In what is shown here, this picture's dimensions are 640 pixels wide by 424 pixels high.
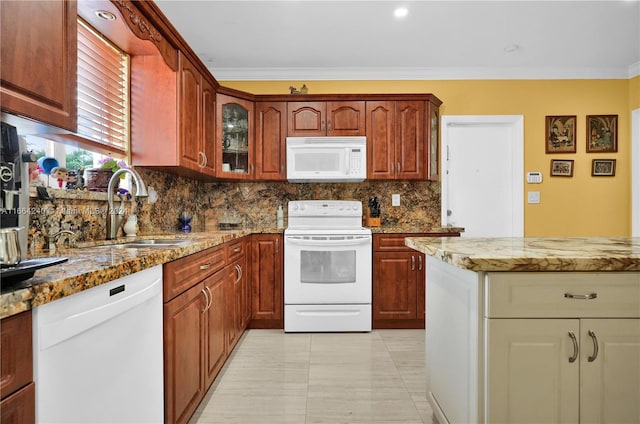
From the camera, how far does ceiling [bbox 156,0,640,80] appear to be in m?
2.58

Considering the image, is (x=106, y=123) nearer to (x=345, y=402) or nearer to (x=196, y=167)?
(x=196, y=167)

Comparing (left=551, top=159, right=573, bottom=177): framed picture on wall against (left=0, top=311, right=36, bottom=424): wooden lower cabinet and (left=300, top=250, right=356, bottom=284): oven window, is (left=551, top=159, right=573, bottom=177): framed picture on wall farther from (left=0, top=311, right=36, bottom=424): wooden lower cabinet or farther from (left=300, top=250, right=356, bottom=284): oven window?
(left=0, top=311, right=36, bottom=424): wooden lower cabinet

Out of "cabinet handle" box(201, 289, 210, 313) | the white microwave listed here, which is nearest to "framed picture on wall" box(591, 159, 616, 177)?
the white microwave

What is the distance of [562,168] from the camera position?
370 centimetres

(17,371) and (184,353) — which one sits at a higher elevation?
(17,371)

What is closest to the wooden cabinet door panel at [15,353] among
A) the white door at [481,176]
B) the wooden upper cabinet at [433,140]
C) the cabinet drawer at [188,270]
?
the cabinet drawer at [188,270]

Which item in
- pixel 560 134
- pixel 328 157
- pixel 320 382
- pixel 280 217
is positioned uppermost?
pixel 560 134

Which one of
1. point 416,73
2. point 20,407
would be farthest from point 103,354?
point 416,73

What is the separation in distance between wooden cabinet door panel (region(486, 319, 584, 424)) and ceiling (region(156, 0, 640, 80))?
7.91ft

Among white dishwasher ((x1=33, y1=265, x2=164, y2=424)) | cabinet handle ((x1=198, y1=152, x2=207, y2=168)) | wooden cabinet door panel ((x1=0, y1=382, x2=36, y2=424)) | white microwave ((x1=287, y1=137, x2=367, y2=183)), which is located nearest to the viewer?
wooden cabinet door panel ((x1=0, y1=382, x2=36, y2=424))

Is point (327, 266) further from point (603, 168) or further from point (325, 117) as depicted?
point (603, 168)

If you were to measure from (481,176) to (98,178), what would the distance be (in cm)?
363

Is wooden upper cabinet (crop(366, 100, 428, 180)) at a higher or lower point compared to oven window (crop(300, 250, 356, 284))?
higher

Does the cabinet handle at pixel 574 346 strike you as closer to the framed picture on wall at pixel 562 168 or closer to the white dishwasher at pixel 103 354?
the white dishwasher at pixel 103 354
